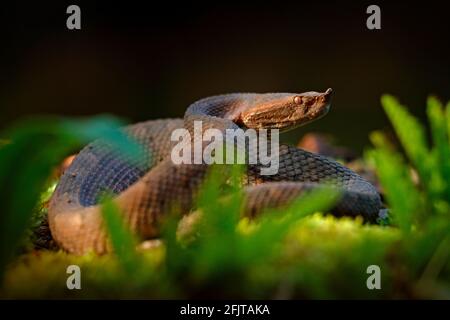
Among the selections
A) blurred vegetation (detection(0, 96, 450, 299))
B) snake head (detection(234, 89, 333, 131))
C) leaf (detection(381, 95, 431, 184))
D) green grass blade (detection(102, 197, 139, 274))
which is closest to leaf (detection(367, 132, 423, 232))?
blurred vegetation (detection(0, 96, 450, 299))

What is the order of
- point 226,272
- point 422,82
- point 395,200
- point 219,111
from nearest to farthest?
point 226,272 → point 395,200 → point 219,111 → point 422,82

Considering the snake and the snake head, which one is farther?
the snake head

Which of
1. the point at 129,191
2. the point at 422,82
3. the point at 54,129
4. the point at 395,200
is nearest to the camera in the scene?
the point at 54,129

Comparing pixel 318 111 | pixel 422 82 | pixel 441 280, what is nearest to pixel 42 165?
pixel 441 280

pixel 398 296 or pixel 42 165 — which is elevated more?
pixel 42 165

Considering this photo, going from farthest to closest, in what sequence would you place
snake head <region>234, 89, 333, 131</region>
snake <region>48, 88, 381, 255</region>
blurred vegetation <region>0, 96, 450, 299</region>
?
snake head <region>234, 89, 333, 131</region> → snake <region>48, 88, 381, 255</region> → blurred vegetation <region>0, 96, 450, 299</region>

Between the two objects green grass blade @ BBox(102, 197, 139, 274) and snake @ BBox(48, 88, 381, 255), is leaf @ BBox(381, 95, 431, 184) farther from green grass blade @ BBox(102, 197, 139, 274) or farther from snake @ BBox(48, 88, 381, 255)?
green grass blade @ BBox(102, 197, 139, 274)

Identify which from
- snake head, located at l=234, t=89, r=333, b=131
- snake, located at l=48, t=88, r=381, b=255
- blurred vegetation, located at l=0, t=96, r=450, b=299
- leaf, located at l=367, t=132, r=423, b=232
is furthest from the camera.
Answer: snake head, located at l=234, t=89, r=333, b=131

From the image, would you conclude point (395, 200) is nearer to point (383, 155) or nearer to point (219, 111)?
point (383, 155)

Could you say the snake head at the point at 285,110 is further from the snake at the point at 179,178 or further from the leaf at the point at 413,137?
the leaf at the point at 413,137
